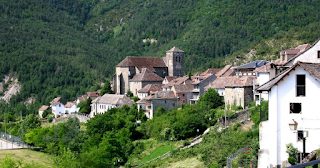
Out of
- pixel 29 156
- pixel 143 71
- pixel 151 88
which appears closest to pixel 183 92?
pixel 151 88

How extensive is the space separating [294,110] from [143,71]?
8371 centimetres

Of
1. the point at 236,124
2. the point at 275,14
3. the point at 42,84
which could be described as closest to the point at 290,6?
the point at 275,14

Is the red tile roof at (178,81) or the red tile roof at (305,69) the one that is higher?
the red tile roof at (178,81)

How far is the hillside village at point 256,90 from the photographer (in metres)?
25.5

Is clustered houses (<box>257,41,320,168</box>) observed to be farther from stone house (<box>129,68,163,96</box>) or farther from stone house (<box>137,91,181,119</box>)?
stone house (<box>129,68,163,96</box>)

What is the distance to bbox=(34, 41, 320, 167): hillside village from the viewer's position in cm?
2548

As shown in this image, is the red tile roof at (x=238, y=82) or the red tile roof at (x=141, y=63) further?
the red tile roof at (x=141, y=63)

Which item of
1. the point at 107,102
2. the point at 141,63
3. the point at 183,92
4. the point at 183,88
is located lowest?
the point at 107,102

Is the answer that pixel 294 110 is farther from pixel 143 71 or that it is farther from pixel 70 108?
pixel 70 108

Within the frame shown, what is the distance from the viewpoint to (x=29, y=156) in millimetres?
85562

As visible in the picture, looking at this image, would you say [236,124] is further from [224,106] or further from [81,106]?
[81,106]

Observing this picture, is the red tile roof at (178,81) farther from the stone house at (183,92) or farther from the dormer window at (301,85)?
the dormer window at (301,85)

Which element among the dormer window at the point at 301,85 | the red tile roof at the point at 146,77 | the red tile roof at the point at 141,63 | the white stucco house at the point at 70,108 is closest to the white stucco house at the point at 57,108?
the white stucco house at the point at 70,108

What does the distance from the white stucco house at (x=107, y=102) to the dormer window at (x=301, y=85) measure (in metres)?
73.4
